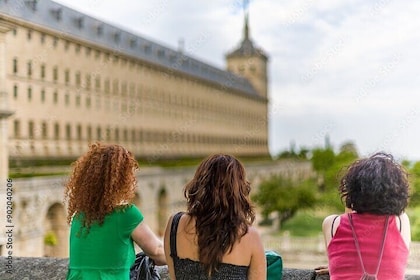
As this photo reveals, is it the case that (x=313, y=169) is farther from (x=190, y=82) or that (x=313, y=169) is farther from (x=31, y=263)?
(x=31, y=263)

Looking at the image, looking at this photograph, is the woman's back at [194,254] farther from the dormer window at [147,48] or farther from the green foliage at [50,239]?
the dormer window at [147,48]

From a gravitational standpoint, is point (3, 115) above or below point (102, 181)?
above

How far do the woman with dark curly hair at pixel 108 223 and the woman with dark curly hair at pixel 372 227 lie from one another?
0.39m

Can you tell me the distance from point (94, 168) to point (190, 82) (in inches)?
1112

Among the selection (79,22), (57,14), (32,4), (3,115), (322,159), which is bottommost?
(322,159)

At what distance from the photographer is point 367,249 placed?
136cm

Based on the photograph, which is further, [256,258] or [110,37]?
[110,37]

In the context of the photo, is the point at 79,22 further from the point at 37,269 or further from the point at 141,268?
the point at 141,268

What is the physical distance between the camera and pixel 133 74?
22609 mm

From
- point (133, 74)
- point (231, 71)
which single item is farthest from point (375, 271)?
point (231, 71)

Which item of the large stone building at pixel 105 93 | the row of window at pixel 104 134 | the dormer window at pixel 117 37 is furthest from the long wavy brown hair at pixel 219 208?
the dormer window at pixel 117 37

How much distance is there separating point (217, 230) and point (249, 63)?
40510 millimetres

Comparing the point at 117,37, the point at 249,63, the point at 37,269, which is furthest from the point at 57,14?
Answer: the point at 249,63

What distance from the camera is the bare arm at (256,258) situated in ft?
4.28
